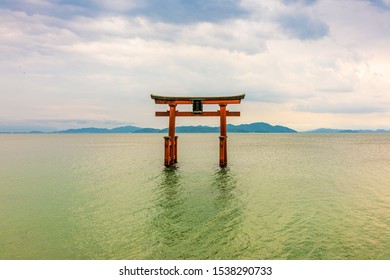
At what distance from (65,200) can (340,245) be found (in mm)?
11765

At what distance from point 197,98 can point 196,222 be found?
515 inches

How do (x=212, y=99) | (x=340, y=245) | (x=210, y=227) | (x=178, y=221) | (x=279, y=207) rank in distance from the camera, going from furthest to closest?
(x=212, y=99)
(x=279, y=207)
(x=178, y=221)
(x=210, y=227)
(x=340, y=245)

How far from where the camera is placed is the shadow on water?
25.1ft

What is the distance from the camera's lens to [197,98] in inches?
850

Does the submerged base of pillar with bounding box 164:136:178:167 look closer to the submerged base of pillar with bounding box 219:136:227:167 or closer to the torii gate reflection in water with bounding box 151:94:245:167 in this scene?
the torii gate reflection in water with bounding box 151:94:245:167

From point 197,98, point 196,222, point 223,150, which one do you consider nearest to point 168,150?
point 223,150

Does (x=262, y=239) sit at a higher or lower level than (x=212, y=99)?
lower

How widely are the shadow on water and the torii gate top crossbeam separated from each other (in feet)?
22.7

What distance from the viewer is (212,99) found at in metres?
21.5

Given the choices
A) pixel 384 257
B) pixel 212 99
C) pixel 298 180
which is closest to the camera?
pixel 384 257

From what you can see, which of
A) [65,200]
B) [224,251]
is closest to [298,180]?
[224,251]

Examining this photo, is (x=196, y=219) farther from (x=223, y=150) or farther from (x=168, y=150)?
(x=168, y=150)

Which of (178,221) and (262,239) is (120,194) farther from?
(262,239)

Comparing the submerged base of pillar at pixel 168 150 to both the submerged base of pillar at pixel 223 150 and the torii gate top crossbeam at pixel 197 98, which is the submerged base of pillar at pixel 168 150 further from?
the submerged base of pillar at pixel 223 150
